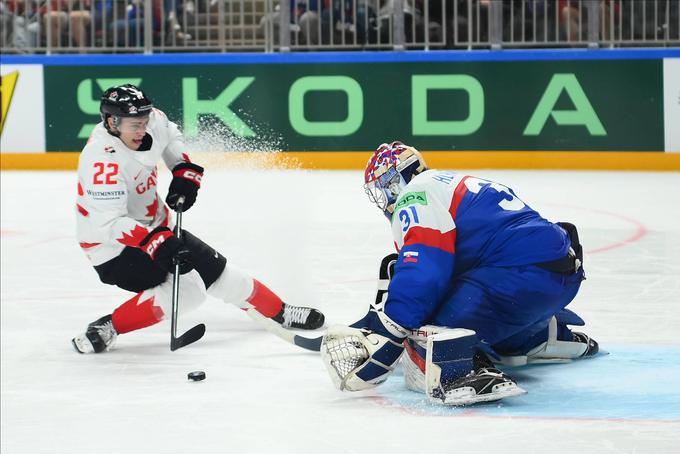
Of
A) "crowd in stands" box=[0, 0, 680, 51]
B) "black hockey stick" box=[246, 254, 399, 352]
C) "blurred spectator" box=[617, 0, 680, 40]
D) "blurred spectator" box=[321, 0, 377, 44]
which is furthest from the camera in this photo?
"blurred spectator" box=[321, 0, 377, 44]

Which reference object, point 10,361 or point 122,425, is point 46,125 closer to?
point 10,361

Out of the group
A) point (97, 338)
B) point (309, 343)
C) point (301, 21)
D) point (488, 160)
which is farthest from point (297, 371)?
point (301, 21)

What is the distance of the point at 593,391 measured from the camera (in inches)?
169

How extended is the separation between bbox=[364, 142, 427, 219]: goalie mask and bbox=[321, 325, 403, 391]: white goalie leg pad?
500 mm

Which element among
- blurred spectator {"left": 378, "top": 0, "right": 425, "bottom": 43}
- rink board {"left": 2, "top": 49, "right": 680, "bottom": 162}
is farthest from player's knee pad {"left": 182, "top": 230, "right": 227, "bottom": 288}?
Answer: blurred spectator {"left": 378, "top": 0, "right": 425, "bottom": 43}

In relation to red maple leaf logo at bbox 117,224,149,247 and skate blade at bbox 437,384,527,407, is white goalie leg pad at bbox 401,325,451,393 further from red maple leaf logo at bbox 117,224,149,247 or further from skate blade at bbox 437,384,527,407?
red maple leaf logo at bbox 117,224,149,247

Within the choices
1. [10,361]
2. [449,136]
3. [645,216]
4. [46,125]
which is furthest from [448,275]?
[46,125]

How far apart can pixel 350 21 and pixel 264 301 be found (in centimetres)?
734

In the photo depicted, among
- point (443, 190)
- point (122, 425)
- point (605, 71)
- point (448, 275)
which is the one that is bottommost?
point (122, 425)

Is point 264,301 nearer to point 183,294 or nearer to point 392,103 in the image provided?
point 183,294

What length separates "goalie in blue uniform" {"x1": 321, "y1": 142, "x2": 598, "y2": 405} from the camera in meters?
4.10

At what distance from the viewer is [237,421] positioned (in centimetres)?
407

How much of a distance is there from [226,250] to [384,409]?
3869mm

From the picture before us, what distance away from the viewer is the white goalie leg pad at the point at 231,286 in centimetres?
530
